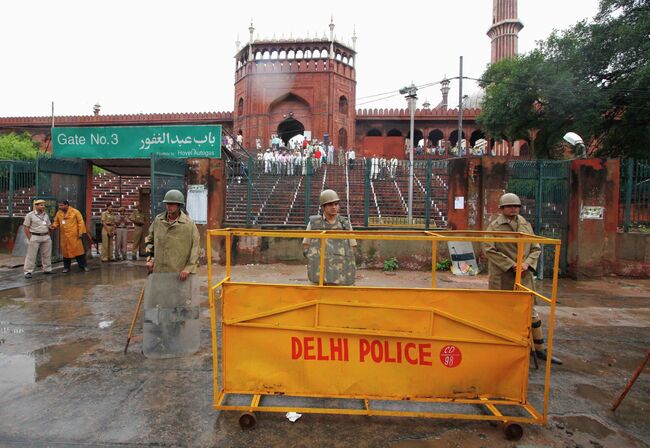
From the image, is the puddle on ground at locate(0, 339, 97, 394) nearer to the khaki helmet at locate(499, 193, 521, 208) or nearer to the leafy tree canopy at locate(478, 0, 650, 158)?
the khaki helmet at locate(499, 193, 521, 208)

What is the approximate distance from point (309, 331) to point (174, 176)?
312 inches

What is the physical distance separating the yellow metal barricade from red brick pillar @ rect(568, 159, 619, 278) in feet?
24.4

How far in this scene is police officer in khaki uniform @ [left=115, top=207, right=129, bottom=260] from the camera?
10742 mm

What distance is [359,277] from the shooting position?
8891mm

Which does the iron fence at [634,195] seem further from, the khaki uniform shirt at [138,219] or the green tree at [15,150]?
the green tree at [15,150]

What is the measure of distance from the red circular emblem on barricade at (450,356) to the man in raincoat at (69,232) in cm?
874

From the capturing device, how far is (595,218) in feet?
30.4

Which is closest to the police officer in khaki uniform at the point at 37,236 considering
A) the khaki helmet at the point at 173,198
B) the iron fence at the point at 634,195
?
the khaki helmet at the point at 173,198

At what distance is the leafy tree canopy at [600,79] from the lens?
A: 52.9ft

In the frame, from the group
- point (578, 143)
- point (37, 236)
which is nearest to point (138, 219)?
point (37, 236)

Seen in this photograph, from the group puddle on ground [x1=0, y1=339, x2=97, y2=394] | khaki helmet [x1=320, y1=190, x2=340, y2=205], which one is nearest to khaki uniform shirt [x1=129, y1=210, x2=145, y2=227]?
puddle on ground [x1=0, y1=339, x2=97, y2=394]

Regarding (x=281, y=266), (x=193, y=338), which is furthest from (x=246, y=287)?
(x=281, y=266)

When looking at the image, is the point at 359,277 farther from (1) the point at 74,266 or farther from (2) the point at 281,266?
(1) the point at 74,266

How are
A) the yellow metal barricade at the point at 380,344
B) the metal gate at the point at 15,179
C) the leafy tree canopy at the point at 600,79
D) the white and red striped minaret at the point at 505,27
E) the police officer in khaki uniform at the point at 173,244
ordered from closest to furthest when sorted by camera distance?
the yellow metal barricade at the point at 380,344, the police officer in khaki uniform at the point at 173,244, the metal gate at the point at 15,179, the leafy tree canopy at the point at 600,79, the white and red striped minaret at the point at 505,27
